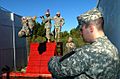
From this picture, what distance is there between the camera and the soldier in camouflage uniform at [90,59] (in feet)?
7.57

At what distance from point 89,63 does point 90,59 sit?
Answer: 0.10ft

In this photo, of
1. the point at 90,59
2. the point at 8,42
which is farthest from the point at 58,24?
the point at 90,59

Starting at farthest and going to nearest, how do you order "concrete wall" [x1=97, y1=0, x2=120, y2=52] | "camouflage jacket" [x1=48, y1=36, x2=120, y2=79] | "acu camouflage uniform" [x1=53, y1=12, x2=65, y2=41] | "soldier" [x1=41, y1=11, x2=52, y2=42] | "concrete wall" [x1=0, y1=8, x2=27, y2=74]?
"concrete wall" [x1=0, y1=8, x2=27, y2=74] < "acu camouflage uniform" [x1=53, y1=12, x2=65, y2=41] < "soldier" [x1=41, y1=11, x2=52, y2=42] < "concrete wall" [x1=97, y1=0, x2=120, y2=52] < "camouflage jacket" [x1=48, y1=36, x2=120, y2=79]

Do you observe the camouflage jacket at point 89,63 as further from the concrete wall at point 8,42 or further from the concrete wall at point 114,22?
the concrete wall at point 8,42

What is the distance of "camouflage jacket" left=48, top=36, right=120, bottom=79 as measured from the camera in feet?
7.55

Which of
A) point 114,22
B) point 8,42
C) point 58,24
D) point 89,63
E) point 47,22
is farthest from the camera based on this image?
point 8,42

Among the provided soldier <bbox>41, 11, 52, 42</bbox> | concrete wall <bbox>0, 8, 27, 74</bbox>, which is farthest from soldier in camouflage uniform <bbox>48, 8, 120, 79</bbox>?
concrete wall <bbox>0, 8, 27, 74</bbox>

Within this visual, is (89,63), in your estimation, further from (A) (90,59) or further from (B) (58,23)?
(B) (58,23)

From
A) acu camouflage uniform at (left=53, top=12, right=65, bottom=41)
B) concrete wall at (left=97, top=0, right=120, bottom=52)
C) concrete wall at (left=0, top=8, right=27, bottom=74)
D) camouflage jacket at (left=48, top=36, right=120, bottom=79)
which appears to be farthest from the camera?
concrete wall at (left=0, top=8, right=27, bottom=74)

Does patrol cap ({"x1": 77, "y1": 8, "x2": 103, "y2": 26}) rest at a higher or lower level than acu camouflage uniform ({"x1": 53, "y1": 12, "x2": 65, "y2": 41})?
lower

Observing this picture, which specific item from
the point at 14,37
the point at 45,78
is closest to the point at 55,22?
the point at 45,78

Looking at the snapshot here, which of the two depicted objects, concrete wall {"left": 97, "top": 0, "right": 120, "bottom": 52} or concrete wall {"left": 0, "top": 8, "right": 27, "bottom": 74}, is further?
concrete wall {"left": 0, "top": 8, "right": 27, "bottom": 74}

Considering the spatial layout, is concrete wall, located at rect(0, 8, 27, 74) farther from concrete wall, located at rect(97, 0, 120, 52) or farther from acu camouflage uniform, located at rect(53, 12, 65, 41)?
concrete wall, located at rect(97, 0, 120, 52)

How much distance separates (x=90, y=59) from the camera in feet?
7.57
